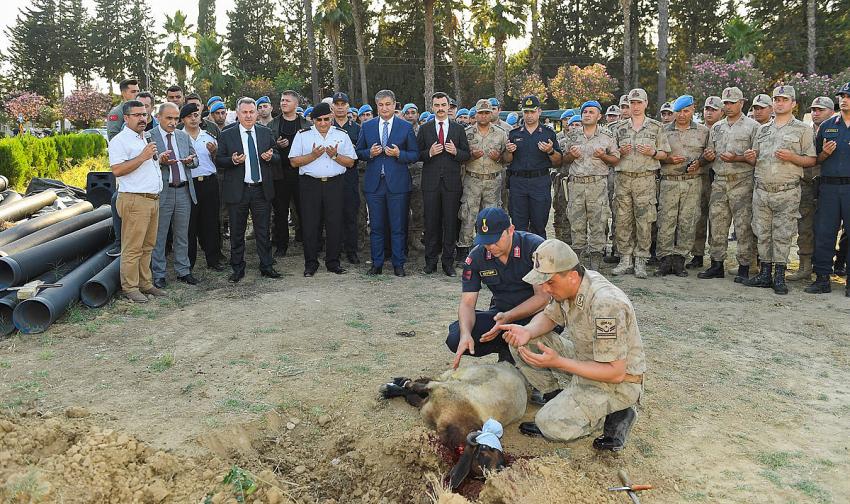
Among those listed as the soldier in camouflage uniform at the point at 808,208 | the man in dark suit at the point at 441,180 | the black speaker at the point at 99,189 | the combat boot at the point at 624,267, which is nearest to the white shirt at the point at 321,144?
the man in dark suit at the point at 441,180

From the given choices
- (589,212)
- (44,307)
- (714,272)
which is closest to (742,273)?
(714,272)

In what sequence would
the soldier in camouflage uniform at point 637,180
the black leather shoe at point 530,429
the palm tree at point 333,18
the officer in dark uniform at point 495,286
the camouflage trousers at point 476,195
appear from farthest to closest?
the palm tree at point 333,18
the camouflage trousers at point 476,195
the soldier in camouflage uniform at point 637,180
the officer in dark uniform at point 495,286
the black leather shoe at point 530,429

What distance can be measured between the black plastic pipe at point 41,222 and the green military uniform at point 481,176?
211 inches

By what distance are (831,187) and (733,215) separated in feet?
3.53

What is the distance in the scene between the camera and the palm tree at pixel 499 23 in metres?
28.8

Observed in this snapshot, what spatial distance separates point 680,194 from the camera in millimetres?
8102

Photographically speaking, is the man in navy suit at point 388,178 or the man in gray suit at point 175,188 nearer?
the man in gray suit at point 175,188

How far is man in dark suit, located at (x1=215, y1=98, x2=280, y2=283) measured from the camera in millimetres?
7781

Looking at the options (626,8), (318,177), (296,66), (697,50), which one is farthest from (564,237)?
(296,66)

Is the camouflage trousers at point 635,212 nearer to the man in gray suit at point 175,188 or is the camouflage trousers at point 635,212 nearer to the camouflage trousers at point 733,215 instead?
the camouflage trousers at point 733,215

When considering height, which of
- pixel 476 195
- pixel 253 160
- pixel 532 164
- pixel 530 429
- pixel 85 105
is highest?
pixel 85 105

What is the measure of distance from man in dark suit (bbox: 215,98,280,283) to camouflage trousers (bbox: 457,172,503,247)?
2425 mm

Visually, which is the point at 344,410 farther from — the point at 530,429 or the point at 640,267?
the point at 640,267

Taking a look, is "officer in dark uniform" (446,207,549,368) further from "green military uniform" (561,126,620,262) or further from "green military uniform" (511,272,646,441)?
"green military uniform" (561,126,620,262)
